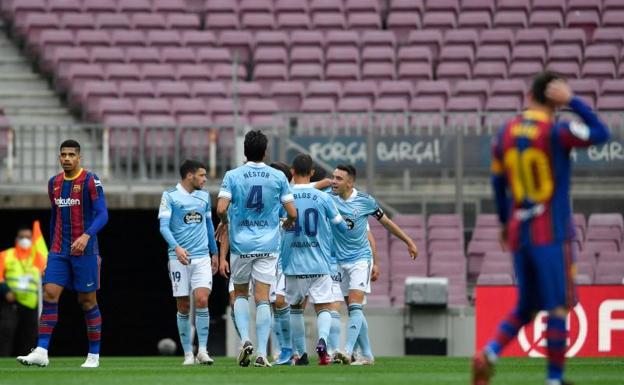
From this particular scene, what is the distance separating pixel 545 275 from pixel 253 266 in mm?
5449

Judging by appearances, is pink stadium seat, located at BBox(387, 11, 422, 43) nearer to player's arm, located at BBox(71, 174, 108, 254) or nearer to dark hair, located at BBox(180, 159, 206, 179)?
dark hair, located at BBox(180, 159, 206, 179)

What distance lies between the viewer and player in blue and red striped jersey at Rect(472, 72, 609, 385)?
29.6ft

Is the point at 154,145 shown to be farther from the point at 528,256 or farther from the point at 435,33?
the point at 528,256

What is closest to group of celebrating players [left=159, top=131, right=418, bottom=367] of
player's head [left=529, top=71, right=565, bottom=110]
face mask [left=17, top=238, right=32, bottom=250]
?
player's head [left=529, top=71, right=565, bottom=110]

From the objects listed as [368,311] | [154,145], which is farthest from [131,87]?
[368,311]

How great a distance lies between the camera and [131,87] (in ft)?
89.0

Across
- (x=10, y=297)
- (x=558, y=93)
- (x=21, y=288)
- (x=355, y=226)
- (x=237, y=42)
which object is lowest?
(x=10, y=297)

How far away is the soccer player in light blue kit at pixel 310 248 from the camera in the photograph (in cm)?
1463

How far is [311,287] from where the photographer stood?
584 inches

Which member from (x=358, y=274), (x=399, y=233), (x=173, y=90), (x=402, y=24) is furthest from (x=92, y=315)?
(x=402, y=24)

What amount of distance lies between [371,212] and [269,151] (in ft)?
24.3

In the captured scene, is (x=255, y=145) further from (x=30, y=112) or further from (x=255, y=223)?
(x=30, y=112)

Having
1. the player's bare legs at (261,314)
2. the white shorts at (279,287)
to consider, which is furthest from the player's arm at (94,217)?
the white shorts at (279,287)

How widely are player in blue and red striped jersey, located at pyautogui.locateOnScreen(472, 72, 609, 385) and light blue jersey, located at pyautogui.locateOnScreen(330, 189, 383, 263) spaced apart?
658 cm
